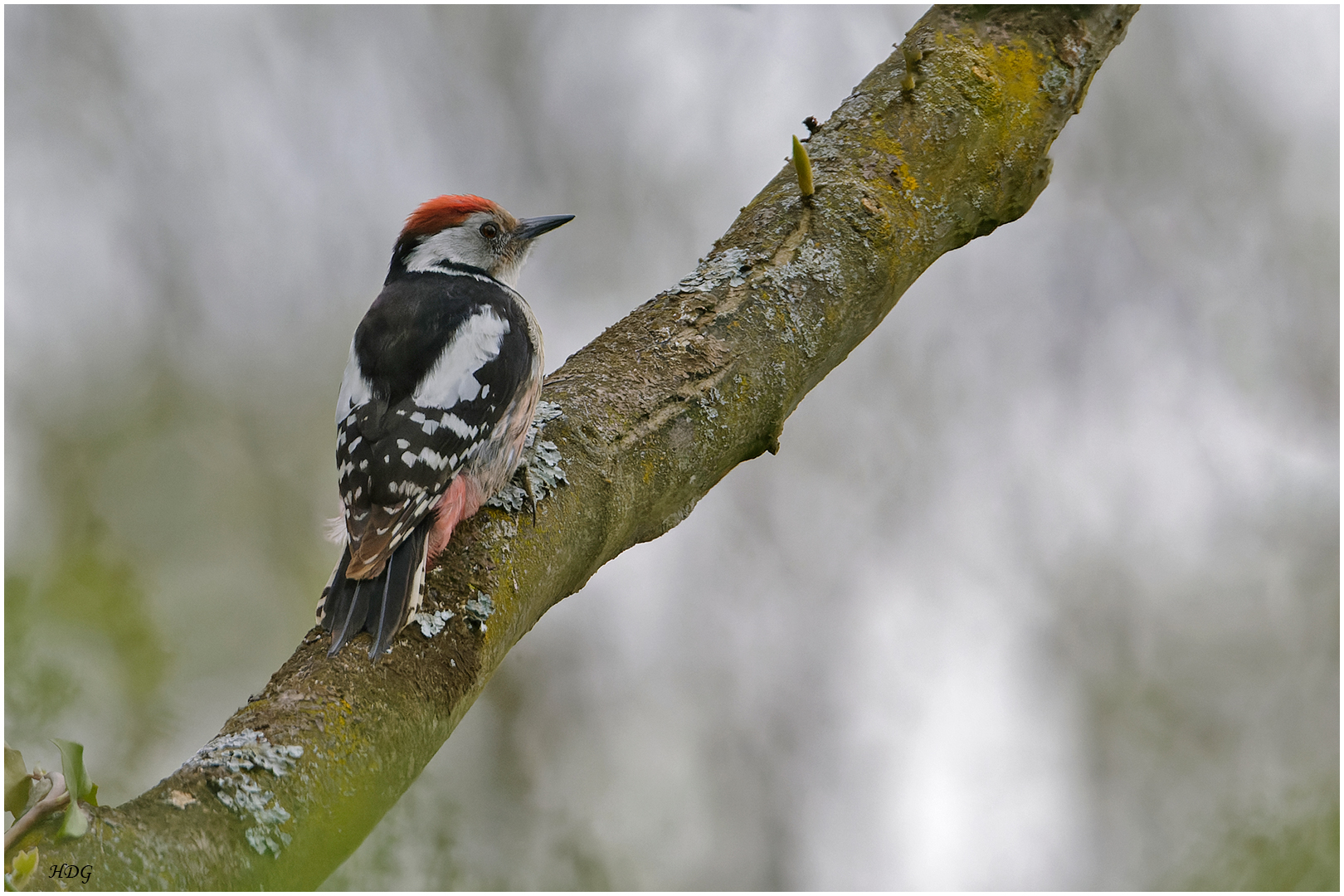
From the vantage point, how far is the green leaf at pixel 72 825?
1.03 meters

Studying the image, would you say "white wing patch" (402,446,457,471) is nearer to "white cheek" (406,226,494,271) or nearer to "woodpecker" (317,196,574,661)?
"woodpecker" (317,196,574,661)

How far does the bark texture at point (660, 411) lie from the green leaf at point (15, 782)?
0.04 m

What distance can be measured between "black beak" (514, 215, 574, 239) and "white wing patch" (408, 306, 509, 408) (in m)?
0.82

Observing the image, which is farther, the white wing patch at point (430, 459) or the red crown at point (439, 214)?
the red crown at point (439, 214)

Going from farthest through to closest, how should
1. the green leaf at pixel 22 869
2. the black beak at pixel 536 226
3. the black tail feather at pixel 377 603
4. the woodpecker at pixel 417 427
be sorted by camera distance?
1. the black beak at pixel 536 226
2. the woodpecker at pixel 417 427
3. the black tail feather at pixel 377 603
4. the green leaf at pixel 22 869

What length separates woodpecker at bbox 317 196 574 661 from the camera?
65.1 inches

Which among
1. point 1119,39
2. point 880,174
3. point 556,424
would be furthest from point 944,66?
point 556,424

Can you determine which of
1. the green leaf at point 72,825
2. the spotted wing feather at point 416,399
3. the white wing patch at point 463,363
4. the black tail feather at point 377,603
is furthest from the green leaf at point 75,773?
the white wing patch at point 463,363

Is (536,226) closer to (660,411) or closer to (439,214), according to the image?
(439,214)

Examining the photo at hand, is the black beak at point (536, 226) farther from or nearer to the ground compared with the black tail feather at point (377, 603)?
farther from the ground

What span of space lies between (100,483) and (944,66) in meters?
2.51

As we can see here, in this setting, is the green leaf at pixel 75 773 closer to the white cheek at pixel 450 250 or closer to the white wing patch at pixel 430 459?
the white wing patch at pixel 430 459

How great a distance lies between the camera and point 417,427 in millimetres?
2049

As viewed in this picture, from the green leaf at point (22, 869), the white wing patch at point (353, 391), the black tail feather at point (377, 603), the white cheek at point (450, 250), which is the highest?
the white cheek at point (450, 250)
